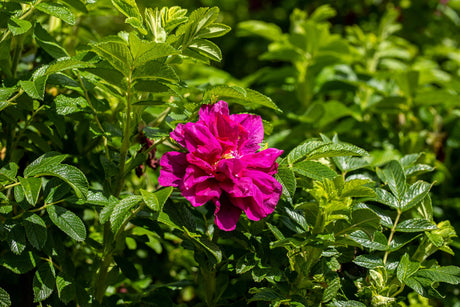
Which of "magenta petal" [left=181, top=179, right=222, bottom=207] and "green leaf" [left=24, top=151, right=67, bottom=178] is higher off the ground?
"magenta petal" [left=181, top=179, right=222, bottom=207]

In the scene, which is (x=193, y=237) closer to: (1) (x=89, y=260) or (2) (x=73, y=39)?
(1) (x=89, y=260)

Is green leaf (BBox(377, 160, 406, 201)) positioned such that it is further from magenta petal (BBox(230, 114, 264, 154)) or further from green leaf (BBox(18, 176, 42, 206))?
green leaf (BBox(18, 176, 42, 206))

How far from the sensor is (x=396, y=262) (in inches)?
41.4

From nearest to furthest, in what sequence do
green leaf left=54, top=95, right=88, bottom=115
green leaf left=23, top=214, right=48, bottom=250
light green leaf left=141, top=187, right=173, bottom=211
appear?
light green leaf left=141, top=187, right=173, bottom=211
green leaf left=23, top=214, right=48, bottom=250
green leaf left=54, top=95, right=88, bottom=115

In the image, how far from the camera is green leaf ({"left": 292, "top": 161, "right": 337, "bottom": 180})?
3.22 feet

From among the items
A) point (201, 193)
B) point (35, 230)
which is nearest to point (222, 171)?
point (201, 193)

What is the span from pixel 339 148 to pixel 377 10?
2.53m

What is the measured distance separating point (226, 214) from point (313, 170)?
0.22 metres

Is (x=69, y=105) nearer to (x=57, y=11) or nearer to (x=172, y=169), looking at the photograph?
(x=57, y=11)

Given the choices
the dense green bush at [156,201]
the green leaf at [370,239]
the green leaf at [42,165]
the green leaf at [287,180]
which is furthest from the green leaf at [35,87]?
the green leaf at [370,239]

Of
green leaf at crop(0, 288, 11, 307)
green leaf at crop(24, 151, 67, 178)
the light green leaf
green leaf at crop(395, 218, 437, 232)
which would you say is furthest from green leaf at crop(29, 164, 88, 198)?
green leaf at crop(395, 218, 437, 232)

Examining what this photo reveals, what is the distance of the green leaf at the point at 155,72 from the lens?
91 cm

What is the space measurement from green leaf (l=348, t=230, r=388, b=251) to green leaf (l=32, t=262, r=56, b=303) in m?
0.62

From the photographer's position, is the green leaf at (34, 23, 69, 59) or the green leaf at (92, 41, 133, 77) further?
the green leaf at (34, 23, 69, 59)
